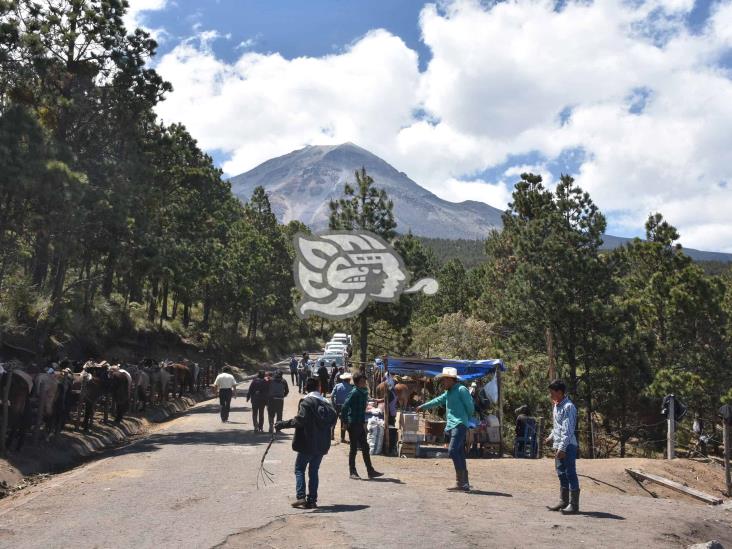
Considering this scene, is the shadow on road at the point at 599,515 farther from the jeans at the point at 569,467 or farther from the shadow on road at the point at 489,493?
the shadow on road at the point at 489,493

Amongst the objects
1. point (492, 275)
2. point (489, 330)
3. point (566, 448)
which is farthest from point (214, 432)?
point (492, 275)

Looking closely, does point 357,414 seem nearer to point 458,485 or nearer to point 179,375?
point 458,485

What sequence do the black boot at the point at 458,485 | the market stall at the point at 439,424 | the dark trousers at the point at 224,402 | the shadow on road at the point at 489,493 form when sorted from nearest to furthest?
the shadow on road at the point at 489,493 → the black boot at the point at 458,485 → the market stall at the point at 439,424 → the dark trousers at the point at 224,402

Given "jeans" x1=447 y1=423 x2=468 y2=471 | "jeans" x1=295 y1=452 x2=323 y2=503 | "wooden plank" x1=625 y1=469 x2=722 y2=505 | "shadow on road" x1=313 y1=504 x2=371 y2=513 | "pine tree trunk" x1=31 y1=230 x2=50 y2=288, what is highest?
"pine tree trunk" x1=31 y1=230 x2=50 y2=288

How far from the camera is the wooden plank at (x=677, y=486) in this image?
11.4m

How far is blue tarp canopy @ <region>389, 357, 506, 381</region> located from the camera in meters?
16.1

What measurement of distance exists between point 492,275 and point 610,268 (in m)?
14.9

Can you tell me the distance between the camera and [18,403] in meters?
12.5

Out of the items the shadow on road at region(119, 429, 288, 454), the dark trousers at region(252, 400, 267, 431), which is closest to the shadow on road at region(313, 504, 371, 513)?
the shadow on road at region(119, 429, 288, 454)

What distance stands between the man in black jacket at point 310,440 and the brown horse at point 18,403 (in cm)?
711

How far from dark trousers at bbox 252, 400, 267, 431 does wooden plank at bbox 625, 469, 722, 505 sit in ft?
29.9

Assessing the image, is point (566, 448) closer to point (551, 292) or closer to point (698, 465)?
point (698, 465)

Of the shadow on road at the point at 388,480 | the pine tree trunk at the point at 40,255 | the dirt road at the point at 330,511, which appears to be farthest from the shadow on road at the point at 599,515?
the pine tree trunk at the point at 40,255

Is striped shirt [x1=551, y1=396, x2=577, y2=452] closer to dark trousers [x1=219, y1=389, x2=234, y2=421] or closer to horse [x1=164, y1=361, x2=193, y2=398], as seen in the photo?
dark trousers [x1=219, y1=389, x2=234, y2=421]
